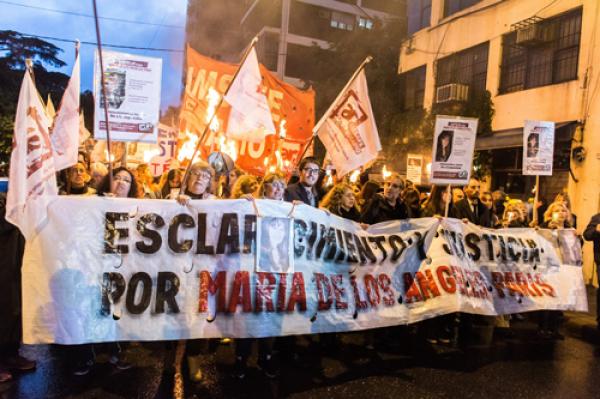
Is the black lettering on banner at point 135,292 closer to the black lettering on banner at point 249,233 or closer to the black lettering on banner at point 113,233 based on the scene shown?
the black lettering on banner at point 113,233

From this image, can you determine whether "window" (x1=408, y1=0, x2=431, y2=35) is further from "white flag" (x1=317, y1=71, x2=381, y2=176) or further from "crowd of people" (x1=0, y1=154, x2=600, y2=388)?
"white flag" (x1=317, y1=71, x2=381, y2=176)

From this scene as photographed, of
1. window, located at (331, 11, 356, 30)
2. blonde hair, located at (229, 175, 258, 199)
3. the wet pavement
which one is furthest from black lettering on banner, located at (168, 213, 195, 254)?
window, located at (331, 11, 356, 30)

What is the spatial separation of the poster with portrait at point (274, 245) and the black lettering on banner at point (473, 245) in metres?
2.36

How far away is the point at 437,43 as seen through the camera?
55.5 ft

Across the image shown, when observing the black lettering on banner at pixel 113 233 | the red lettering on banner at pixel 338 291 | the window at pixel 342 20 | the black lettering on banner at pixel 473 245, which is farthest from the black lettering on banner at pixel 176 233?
the window at pixel 342 20

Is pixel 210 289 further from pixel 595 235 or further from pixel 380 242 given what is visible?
pixel 595 235

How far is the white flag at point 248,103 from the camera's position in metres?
5.54

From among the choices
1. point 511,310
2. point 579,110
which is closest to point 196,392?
point 511,310

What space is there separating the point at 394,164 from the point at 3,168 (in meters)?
12.4

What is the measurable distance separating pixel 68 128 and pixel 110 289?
1.76 meters

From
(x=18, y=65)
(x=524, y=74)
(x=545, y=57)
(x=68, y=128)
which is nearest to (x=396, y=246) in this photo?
(x=68, y=128)

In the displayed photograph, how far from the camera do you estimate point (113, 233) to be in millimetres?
3951

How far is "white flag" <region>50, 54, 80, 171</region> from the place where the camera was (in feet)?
15.0

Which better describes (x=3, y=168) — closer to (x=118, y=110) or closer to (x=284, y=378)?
(x=118, y=110)
